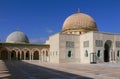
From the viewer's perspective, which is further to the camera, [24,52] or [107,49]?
[24,52]

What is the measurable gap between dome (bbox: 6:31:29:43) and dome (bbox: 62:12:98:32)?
15.8 meters

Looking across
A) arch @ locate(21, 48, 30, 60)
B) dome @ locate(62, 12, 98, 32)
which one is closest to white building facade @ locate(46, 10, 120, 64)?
dome @ locate(62, 12, 98, 32)

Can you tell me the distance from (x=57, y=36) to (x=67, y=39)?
1.84 m

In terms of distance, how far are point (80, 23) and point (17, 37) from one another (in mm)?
20004

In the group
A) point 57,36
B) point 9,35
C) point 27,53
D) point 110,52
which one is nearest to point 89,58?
point 110,52

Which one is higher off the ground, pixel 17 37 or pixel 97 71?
pixel 17 37

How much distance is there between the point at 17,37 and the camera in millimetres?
54125

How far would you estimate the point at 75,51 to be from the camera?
3638cm

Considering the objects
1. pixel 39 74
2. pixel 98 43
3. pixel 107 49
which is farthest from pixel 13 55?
pixel 39 74

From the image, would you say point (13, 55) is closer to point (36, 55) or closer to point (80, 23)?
point (36, 55)

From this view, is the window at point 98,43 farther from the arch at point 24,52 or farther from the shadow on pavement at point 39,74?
the arch at point 24,52

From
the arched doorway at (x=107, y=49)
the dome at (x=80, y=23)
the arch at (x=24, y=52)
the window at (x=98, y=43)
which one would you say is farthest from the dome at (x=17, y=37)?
the window at (x=98, y=43)

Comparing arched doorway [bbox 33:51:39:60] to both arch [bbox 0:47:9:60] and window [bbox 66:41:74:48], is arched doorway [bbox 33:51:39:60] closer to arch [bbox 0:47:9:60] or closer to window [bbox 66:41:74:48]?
arch [bbox 0:47:9:60]

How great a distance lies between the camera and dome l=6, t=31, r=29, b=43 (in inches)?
2125
